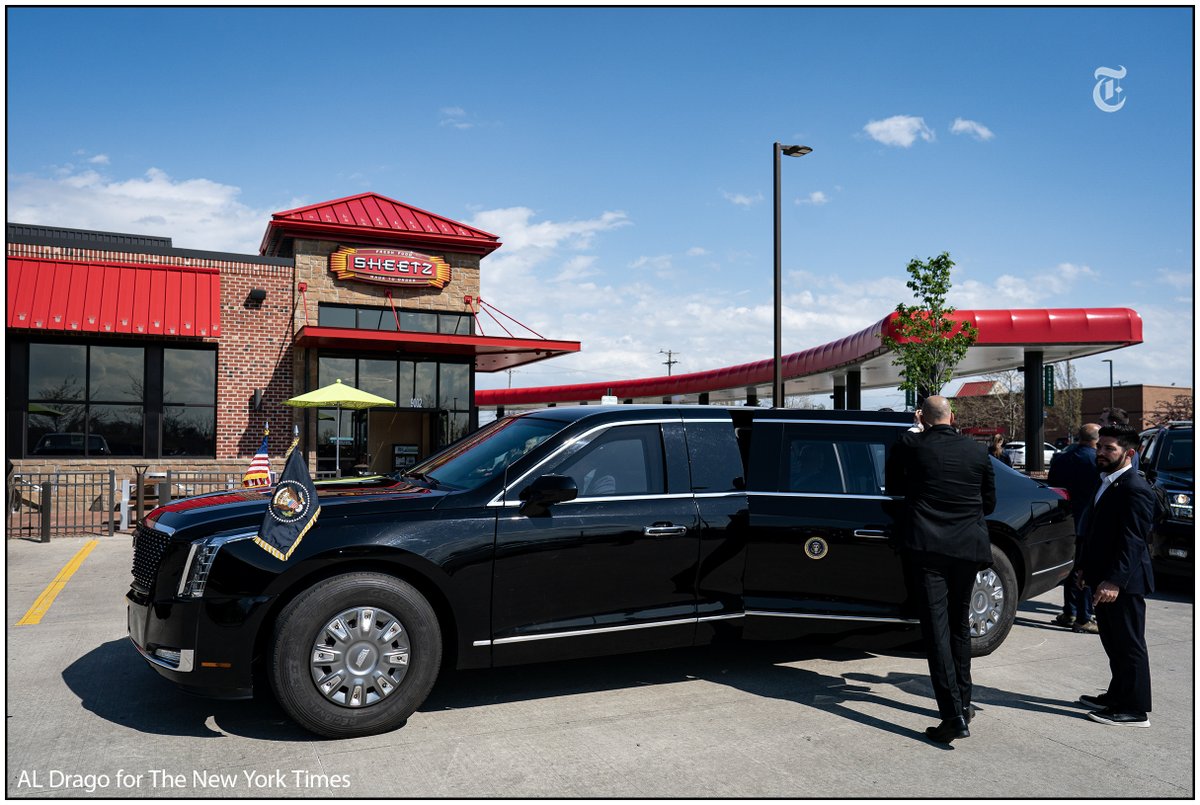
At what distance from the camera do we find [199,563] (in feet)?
14.8

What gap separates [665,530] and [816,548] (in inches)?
43.5

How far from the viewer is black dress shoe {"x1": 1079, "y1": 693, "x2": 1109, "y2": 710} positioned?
5160 millimetres

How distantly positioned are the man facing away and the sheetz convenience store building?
13939 millimetres

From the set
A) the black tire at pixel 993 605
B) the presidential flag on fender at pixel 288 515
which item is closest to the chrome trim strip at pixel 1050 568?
the black tire at pixel 993 605

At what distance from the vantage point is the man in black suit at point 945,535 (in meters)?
4.85

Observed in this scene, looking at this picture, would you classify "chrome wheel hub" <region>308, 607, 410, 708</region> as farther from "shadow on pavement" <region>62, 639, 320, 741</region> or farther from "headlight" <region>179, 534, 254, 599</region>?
"headlight" <region>179, 534, 254, 599</region>

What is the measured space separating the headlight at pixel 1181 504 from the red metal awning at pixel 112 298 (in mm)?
17447

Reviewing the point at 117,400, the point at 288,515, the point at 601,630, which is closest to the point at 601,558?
the point at 601,630

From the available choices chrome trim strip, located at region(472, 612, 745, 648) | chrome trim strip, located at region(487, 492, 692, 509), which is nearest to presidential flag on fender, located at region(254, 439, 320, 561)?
chrome trim strip, located at region(487, 492, 692, 509)

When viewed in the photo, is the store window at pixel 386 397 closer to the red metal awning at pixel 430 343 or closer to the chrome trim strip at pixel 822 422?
the red metal awning at pixel 430 343

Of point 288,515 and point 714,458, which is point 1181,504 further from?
point 288,515

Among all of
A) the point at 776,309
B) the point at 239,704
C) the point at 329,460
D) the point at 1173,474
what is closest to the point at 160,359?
the point at 329,460

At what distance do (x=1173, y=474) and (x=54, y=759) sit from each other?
1136 centimetres

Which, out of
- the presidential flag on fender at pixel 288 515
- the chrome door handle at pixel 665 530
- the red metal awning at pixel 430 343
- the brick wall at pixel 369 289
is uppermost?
the brick wall at pixel 369 289
